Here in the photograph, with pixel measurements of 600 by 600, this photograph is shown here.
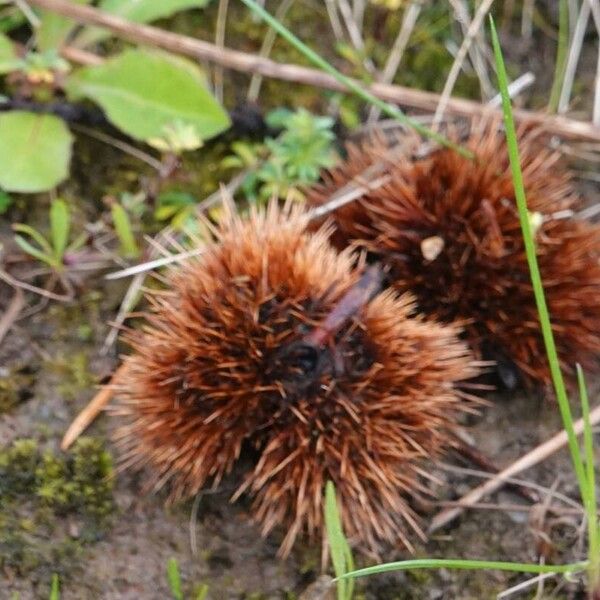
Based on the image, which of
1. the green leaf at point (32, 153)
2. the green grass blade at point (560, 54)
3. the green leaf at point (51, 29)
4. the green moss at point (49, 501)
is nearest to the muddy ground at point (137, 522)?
the green moss at point (49, 501)

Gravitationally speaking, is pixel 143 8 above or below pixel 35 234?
above

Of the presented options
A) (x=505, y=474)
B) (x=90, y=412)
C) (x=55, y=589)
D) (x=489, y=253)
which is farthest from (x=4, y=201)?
(x=505, y=474)

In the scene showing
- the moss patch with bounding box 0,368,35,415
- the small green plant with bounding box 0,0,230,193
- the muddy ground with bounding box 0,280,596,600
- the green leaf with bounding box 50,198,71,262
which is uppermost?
the small green plant with bounding box 0,0,230,193

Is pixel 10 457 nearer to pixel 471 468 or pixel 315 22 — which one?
pixel 471 468

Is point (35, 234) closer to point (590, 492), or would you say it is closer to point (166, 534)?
point (166, 534)

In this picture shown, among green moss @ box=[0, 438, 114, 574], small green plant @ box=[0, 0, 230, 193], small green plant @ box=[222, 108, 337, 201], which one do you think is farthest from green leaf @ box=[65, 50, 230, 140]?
green moss @ box=[0, 438, 114, 574]

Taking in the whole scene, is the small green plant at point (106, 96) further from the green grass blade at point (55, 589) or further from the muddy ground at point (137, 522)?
the green grass blade at point (55, 589)

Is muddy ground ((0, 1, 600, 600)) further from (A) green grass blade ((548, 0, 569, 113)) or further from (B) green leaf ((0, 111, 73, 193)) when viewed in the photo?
(A) green grass blade ((548, 0, 569, 113))
